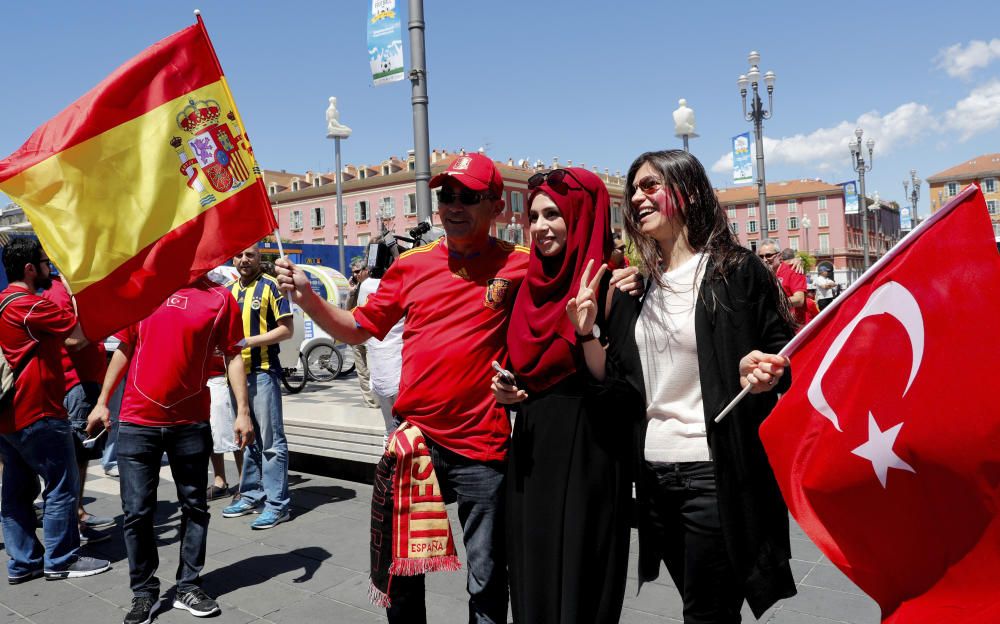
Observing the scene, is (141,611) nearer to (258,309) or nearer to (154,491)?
(154,491)

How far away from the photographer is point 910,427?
2.08 m

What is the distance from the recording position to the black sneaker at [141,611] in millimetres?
3898

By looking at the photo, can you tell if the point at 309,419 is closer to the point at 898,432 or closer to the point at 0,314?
the point at 0,314

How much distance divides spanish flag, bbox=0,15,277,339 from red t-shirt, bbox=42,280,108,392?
8.68 feet

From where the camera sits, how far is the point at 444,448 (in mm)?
2834

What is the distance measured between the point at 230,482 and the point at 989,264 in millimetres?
6563

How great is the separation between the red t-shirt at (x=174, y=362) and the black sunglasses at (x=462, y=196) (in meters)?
1.87

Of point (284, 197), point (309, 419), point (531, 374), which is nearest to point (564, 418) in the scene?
point (531, 374)

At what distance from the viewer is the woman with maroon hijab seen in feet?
8.11

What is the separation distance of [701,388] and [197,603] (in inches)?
119

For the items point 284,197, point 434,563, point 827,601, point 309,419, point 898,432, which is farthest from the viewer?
point 284,197

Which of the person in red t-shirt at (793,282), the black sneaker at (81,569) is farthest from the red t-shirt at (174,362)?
the person in red t-shirt at (793,282)

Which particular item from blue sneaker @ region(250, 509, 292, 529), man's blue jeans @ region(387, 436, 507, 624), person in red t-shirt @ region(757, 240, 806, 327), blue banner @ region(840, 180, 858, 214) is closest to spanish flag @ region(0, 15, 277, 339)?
man's blue jeans @ region(387, 436, 507, 624)

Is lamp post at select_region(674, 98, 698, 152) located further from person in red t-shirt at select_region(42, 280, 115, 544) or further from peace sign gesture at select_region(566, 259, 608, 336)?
peace sign gesture at select_region(566, 259, 608, 336)
